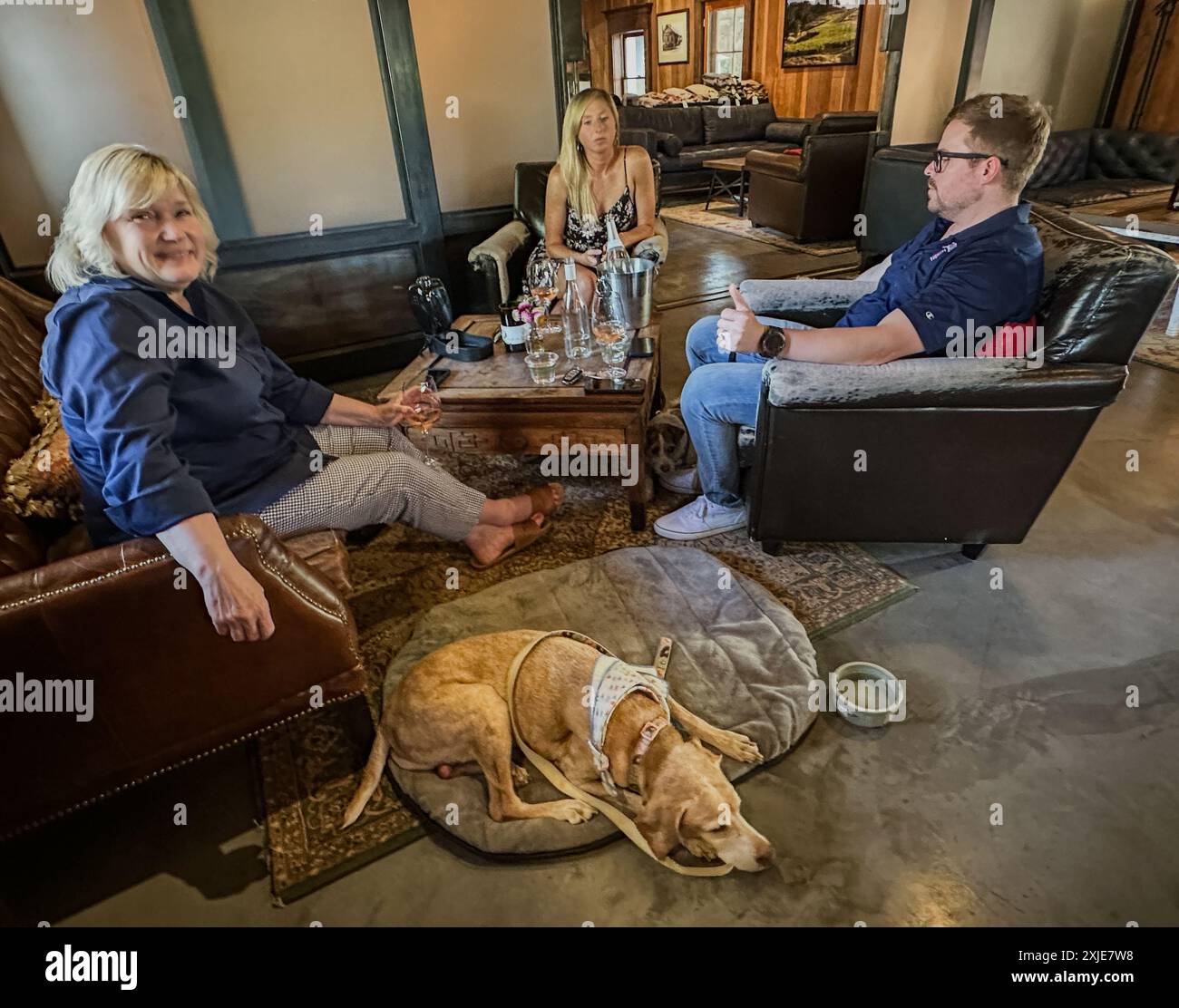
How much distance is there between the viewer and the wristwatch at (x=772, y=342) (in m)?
1.70

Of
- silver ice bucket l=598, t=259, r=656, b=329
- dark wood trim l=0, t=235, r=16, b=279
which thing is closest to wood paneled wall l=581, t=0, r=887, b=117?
silver ice bucket l=598, t=259, r=656, b=329

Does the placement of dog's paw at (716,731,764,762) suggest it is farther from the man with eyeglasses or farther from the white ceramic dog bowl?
the man with eyeglasses

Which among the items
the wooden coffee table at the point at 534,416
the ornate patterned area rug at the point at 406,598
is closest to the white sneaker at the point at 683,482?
the ornate patterned area rug at the point at 406,598

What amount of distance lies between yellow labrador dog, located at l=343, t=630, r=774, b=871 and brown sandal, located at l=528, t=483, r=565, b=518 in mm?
718

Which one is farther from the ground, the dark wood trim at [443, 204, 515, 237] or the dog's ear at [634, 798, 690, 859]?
the dark wood trim at [443, 204, 515, 237]

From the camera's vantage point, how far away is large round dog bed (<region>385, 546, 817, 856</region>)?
4.46 feet

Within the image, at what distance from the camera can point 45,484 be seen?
1.55 m

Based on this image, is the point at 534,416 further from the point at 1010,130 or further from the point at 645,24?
the point at 645,24

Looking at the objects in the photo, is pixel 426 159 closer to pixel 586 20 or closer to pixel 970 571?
pixel 970 571

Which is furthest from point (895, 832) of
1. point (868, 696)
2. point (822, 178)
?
point (822, 178)

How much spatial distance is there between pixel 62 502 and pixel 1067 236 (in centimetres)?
258

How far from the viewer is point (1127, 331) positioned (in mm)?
1566

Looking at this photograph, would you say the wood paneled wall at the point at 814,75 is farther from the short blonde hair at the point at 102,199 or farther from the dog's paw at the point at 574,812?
the dog's paw at the point at 574,812

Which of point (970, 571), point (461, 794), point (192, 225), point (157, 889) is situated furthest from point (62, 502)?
point (970, 571)
